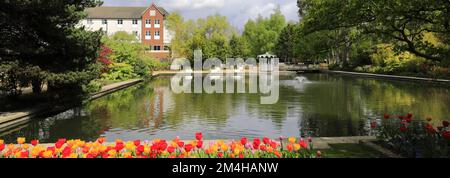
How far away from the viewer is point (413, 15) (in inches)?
410

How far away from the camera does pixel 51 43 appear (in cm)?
1659

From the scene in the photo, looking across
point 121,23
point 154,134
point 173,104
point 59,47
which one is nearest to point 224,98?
point 173,104

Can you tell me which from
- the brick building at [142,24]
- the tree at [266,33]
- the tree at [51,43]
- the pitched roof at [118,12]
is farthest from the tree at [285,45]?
the tree at [51,43]

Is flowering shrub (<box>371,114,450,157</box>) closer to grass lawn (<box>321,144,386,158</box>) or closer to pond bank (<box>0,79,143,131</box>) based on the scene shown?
grass lawn (<box>321,144,386,158</box>)

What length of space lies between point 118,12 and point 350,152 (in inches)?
3100

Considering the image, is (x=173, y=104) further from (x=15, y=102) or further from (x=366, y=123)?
(x=366, y=123)

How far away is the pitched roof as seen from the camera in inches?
3146

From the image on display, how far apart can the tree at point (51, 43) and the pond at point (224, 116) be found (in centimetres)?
160

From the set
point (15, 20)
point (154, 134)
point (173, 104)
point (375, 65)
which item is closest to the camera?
point (154, 134)

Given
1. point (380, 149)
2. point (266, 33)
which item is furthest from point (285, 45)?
point (380, 149)

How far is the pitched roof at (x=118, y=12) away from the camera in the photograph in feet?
262

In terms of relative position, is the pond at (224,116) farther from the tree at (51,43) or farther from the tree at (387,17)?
the tree at (387,17)

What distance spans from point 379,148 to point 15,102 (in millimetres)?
14664

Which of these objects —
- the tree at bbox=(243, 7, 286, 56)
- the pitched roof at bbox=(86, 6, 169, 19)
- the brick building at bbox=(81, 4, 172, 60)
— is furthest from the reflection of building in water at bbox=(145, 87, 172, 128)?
the tree at bbox=(243, 7, 286, 56)
